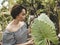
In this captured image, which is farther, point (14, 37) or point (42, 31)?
point (14, 37)

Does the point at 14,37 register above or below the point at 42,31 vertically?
below

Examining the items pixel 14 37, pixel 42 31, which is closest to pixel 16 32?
pixel 14 37

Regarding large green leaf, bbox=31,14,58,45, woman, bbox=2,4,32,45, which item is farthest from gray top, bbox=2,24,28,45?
large green leaf, bbox=31,14,58,45

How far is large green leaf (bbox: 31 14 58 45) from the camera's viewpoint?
114 inches

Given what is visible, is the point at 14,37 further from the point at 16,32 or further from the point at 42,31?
the point at 42,31

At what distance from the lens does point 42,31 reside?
9.84 ft

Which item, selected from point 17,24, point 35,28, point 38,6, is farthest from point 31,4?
point 35,28

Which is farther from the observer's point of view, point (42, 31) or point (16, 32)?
point (16, 32)

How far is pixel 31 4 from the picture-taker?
646 centimetres

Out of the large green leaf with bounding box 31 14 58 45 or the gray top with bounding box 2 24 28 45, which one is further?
the gray top with bounding box 2 24 28 45

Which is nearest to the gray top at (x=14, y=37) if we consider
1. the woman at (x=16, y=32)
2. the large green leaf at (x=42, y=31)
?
the woman at (x=16, y=32)

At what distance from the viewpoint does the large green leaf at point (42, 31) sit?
9.54 ft

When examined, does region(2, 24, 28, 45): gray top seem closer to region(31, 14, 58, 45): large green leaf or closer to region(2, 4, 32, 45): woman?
region(2, 4, 32, 45): woman

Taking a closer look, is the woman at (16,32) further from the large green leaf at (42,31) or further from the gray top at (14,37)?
the large green leaf at (42,31)
